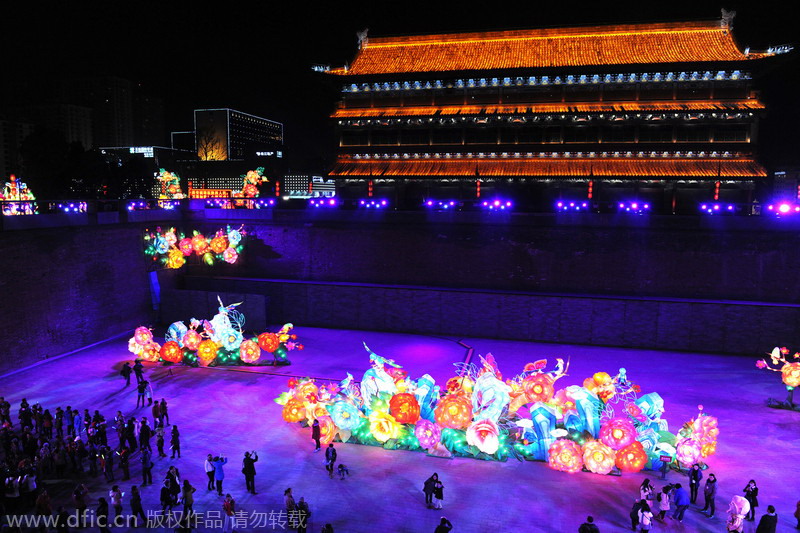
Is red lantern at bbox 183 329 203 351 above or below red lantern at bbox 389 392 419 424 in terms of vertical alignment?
above

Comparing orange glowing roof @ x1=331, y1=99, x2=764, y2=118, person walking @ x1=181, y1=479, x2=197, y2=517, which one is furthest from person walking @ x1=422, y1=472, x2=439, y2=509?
orange glowing roof @ x1=331, y1=99, x2=764, y2=118

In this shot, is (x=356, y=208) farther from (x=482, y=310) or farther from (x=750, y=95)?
(x=750, y=95)

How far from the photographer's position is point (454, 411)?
42.0 feet

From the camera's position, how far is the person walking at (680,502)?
10.3 m

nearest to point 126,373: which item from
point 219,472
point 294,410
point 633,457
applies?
point 294,410

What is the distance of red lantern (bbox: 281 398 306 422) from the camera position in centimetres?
1436

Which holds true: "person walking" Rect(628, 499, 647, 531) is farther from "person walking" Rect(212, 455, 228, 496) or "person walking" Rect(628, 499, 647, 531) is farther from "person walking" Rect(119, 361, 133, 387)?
"person walking" Rect(119, 361, 133, 387)

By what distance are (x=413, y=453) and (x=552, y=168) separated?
1922cm

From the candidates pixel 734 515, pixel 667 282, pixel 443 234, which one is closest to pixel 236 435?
pixel 734 515

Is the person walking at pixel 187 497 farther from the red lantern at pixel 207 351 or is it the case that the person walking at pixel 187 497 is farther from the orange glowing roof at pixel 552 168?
the orange glowing roof at pixel 552 168

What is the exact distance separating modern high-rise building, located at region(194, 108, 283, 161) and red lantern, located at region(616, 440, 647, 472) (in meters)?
57.1

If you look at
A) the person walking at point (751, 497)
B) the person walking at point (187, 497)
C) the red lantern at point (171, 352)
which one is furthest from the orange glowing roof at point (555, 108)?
the person walking at point (187, 497)

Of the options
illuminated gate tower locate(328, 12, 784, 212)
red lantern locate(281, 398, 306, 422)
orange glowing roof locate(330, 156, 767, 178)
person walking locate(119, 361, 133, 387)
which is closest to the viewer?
red lantern locate(281, 398, 306, 422)

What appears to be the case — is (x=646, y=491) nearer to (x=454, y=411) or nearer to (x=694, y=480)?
(x=694, y=480)
